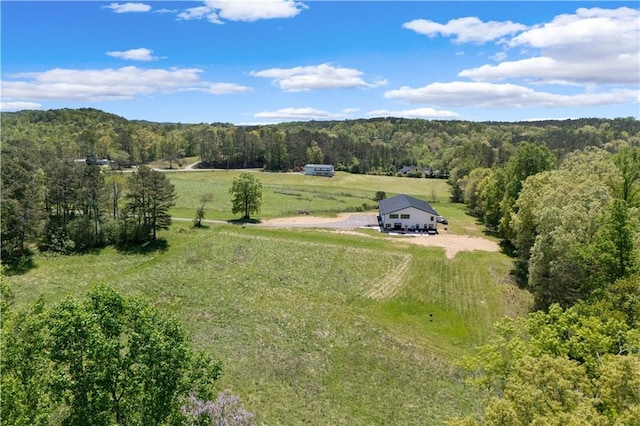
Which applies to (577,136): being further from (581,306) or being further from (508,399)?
(508,399)

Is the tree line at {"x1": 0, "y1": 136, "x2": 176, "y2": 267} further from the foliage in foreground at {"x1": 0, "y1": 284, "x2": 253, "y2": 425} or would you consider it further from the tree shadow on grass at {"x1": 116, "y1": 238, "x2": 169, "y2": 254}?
the foliage in foreground at {"x1": 0, "y1": 284, "x2": 253, "y2": 425}

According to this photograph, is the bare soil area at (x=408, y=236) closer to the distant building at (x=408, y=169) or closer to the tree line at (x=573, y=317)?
the tree line at (x=573, y=317)

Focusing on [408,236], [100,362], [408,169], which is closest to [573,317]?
[100,362]

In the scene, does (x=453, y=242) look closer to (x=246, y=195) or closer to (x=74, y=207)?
(x=246, y=195)

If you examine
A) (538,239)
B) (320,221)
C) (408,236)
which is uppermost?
(538,239)

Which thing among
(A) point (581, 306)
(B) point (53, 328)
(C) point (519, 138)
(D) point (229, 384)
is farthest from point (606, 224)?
(C) point (519, 138)

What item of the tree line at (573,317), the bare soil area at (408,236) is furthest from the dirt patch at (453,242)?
the tree line at (573,317)

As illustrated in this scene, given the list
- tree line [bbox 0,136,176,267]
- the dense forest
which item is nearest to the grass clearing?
the dense forest
